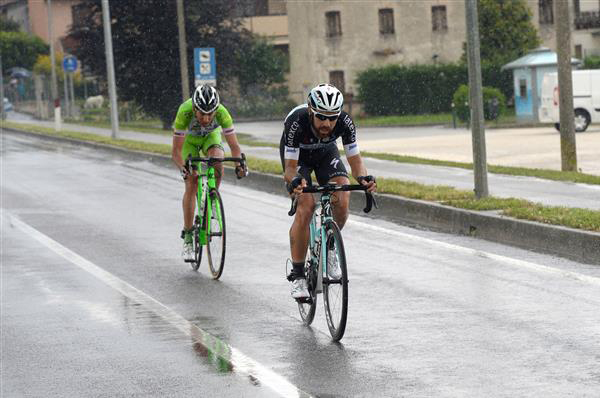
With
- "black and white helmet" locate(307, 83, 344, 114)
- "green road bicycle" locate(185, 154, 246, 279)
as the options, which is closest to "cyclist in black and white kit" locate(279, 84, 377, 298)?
"black and white helmet" locate(307, 83, 344, 114)

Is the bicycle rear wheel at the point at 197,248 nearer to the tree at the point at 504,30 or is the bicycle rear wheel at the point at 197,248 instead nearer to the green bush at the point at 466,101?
the green bush at the point at 466,101

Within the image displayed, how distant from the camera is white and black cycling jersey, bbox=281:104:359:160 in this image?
9047mm

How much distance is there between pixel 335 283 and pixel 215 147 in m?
3.72

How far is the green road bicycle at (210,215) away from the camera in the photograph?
1204cm

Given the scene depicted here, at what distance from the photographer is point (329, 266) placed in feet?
29.4

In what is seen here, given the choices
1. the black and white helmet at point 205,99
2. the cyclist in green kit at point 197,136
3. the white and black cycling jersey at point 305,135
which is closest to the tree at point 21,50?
the cyclist in green kit at point 197,136

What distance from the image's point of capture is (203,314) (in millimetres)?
10148

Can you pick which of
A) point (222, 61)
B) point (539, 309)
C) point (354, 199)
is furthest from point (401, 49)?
point (539, 309)

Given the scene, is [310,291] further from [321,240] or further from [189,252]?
[189,252]

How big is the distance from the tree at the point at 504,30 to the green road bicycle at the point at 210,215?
4752cm

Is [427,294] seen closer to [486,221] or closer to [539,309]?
[539,309]

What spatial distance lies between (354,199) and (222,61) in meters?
35.7

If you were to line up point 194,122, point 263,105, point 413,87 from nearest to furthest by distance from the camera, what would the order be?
point 194,122 → point 413,87 → point 263,105


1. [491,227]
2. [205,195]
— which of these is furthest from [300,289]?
[491,227]
